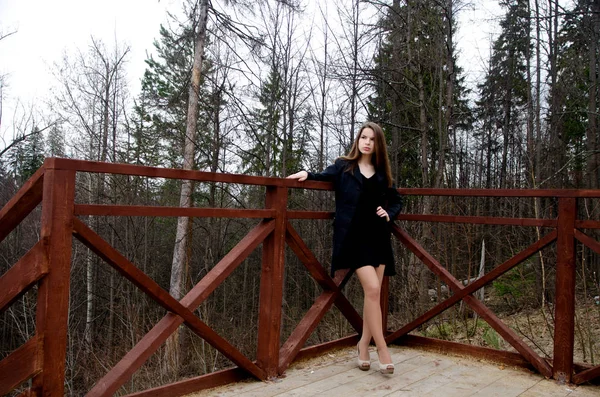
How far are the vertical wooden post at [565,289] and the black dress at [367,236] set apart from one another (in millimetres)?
1058

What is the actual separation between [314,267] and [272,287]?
38 centimetres

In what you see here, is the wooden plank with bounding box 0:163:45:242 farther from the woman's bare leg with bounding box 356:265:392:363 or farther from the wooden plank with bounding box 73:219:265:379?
the woman's bare leg with bounding box 356:265:392:363

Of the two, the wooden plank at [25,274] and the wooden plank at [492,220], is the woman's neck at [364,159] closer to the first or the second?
the wooden plank at [492,220]

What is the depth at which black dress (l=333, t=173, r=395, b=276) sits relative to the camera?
2963 mm

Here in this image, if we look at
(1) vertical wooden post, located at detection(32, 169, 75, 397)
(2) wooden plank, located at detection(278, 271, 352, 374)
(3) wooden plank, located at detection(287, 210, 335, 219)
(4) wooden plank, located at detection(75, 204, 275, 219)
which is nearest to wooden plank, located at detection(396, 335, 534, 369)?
(2) wooden plank, located at detection(278, 271, 352, 374)

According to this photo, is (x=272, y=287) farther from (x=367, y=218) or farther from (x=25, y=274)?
(x=25, y=274)

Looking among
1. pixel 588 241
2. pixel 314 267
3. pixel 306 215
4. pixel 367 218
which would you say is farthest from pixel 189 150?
pixel 588 241

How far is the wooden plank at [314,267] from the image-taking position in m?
2.99

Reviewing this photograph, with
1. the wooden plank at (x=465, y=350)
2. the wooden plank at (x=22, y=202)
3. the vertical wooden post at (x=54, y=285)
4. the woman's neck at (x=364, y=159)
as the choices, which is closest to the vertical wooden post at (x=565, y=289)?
the wooden plank at (x=465, y=350)

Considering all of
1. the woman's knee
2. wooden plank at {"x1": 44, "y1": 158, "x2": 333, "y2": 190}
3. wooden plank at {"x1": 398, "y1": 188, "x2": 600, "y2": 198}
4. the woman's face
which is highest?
the woman's face

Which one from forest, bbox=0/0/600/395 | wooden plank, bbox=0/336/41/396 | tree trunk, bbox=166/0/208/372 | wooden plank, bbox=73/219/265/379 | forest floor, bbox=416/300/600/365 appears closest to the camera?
wooden plank, bbox=0/336/41/396

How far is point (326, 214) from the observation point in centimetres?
335

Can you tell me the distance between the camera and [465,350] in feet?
11.4

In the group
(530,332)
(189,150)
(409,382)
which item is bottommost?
(530,332)
